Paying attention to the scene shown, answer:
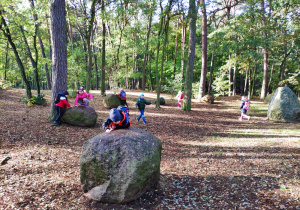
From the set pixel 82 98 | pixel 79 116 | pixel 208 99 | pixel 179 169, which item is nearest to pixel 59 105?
pixel 79 116

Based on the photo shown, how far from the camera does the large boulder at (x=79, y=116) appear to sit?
29.3 feet

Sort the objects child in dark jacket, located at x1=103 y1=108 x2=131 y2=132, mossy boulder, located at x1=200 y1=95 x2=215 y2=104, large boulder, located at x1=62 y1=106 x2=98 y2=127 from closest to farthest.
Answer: child in dark jacket, located at x1=103 y1=108 x2=131 y2=132 → large boulder, located at x1=62 y1=106 x2=98 y2=127 → mossy boulder, located at x1=200 y1=95 x2=215 y2=104

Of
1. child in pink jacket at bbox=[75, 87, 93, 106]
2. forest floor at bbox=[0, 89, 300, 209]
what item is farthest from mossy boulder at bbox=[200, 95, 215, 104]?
child in pink jacket at bbox=[75, 87, 93, 106]

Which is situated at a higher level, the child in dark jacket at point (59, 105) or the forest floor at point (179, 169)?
the child in dark jacket at point (59, 105)

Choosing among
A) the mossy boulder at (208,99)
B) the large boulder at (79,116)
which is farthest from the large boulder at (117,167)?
the mossy boulder at (208,99)

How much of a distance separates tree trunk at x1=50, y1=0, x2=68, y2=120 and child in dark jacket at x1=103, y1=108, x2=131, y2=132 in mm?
5292

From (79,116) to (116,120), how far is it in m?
5.30

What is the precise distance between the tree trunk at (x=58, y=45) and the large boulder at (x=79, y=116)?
70 cm

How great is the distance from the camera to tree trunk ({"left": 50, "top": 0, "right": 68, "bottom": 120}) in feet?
27.3

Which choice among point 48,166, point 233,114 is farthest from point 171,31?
point 48,166

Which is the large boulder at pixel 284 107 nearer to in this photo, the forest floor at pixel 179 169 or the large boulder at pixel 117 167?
the forest floor at pixel 179 169

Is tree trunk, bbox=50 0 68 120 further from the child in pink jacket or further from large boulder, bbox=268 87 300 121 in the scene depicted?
large boulder, bbox=268 87 300 121

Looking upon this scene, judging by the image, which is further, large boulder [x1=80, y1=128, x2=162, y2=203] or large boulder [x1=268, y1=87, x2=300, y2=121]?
large boulder [x1=268, y1=87, x2=300, y2=121]

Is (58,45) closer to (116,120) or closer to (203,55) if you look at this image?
(116,120)
